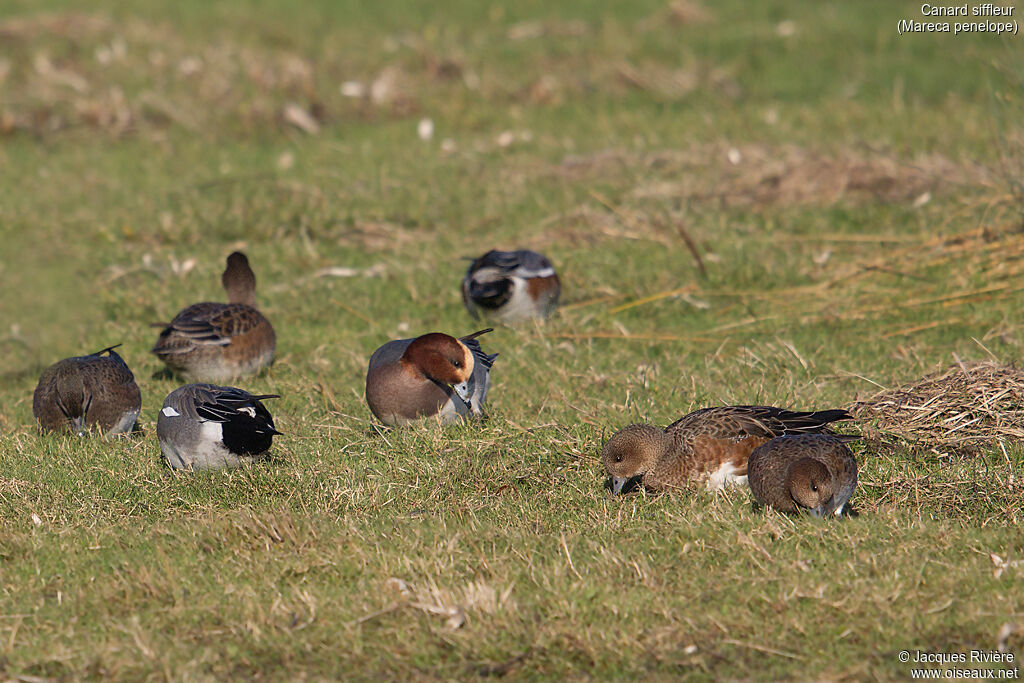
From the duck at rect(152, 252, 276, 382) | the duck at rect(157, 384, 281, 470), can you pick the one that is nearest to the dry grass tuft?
the duck at rect(157, 384, 281, 470)

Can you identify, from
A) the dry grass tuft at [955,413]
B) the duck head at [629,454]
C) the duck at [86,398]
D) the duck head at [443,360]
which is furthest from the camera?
the duck at [86,398]

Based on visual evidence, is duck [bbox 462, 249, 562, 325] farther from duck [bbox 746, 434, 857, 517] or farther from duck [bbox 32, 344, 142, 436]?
duck [bbox 746, 434, 857, 517]

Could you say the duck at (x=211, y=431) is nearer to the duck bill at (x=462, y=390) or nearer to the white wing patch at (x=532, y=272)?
the duck bill at (x=462, y=390)

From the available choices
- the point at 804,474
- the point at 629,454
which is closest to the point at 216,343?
the point at 629,454

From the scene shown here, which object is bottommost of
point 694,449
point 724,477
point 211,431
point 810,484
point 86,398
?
point 810,484

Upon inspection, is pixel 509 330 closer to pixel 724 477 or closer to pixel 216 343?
pixel 216 343

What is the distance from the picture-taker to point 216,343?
712cm

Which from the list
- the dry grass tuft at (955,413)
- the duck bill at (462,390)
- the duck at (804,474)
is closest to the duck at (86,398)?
the duck bill at (462,390)

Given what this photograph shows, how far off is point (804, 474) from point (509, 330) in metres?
3.77

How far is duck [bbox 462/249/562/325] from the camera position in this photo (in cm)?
807

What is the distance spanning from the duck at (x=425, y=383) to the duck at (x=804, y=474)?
1.62 metres

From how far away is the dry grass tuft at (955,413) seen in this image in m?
5.56

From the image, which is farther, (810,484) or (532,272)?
(532,272)

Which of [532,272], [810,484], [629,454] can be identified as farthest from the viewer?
[532,272]
